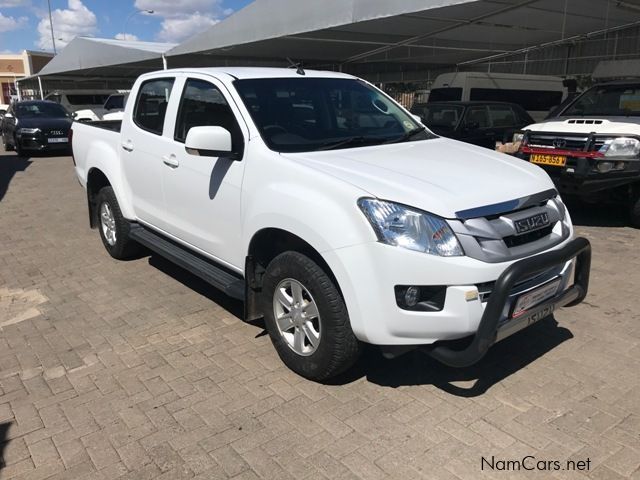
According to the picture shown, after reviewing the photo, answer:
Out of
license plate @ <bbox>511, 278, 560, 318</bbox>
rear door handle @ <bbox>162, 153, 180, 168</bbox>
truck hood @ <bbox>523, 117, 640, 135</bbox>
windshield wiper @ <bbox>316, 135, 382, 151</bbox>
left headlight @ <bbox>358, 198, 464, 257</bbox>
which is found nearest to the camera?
left headlight @ <bbox>358, 198, 464, 257</bbox>

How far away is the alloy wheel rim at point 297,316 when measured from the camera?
321 centimetres

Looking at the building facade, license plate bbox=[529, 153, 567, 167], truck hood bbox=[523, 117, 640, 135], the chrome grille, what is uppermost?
the building facade

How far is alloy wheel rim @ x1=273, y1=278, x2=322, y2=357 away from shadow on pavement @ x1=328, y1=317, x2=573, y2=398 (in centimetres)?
33

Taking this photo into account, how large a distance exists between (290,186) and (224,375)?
1309 mm

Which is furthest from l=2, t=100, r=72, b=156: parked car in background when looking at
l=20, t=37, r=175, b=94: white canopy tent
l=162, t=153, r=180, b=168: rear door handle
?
l=162, t=153, r=180, b=168: rear door handle

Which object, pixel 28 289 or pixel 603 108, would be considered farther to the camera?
pixel 603 108

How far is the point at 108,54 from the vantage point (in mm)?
21297

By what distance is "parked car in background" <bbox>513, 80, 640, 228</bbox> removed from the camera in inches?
257

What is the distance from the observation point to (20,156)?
15609 millimetres

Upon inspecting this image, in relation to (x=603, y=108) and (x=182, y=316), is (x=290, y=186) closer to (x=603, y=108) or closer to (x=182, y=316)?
(x=182, y=316)

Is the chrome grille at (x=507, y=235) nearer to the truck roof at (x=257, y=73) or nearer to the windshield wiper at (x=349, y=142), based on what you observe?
the windshield wiper at (x=349, y=142)

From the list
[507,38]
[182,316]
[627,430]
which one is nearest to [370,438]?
[627,430]

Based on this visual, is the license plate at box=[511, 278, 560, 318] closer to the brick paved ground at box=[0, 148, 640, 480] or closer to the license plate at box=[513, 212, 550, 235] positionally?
the license plate at box=[513, 212, 550, 235]

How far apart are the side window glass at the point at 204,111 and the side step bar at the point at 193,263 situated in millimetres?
911
